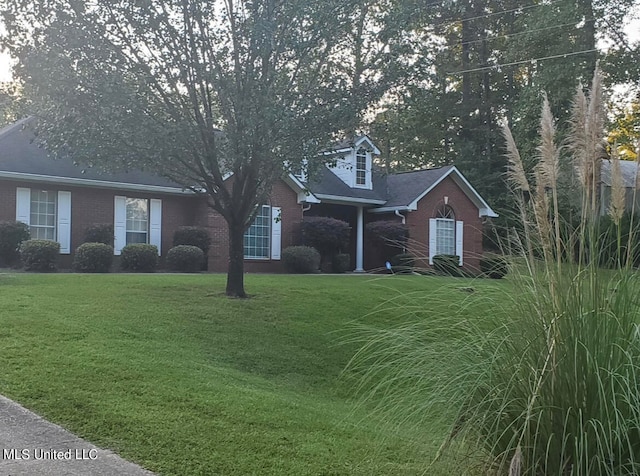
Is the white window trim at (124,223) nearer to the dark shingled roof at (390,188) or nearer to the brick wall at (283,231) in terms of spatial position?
the brick wall at (283,231)

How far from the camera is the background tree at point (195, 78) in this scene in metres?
9.00

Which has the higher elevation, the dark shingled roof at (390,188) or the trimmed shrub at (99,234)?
the dark shingled roof at (390,188)

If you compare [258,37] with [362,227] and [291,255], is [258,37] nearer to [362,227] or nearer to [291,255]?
[291,255]

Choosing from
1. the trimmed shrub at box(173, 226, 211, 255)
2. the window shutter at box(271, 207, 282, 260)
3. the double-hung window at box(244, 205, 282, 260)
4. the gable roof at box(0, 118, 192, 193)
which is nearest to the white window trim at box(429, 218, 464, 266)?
the window shutter at box(271, 207, 282, 260)

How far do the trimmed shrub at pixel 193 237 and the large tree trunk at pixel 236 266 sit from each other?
22.9 ft

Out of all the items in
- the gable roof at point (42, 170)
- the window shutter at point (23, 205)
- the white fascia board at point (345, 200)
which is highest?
the gable roof at point (42, 170)

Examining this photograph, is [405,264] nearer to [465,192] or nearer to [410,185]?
[410,185]

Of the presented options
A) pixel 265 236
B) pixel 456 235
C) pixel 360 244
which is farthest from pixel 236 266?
pixel 456 235

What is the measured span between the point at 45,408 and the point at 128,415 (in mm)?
625

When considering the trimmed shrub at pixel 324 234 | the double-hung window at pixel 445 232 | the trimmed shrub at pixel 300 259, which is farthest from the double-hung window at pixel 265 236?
the double-hung window at pixel 445 232

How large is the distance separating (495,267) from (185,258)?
1388cm

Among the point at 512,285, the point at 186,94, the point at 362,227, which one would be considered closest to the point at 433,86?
the point at 186,94

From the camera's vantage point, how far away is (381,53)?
9898mm

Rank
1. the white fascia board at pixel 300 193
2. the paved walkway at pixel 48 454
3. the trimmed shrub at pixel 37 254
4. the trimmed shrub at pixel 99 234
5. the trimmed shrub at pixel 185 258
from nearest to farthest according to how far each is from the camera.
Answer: the paved walkway at pixel 48 454 < the trimmed shrub at pixel 37 254 < the trimmed shrub at pixel 99 234 < the trimmed shrub at pixel 185 258 < the white fascia board at pixel 300 193
